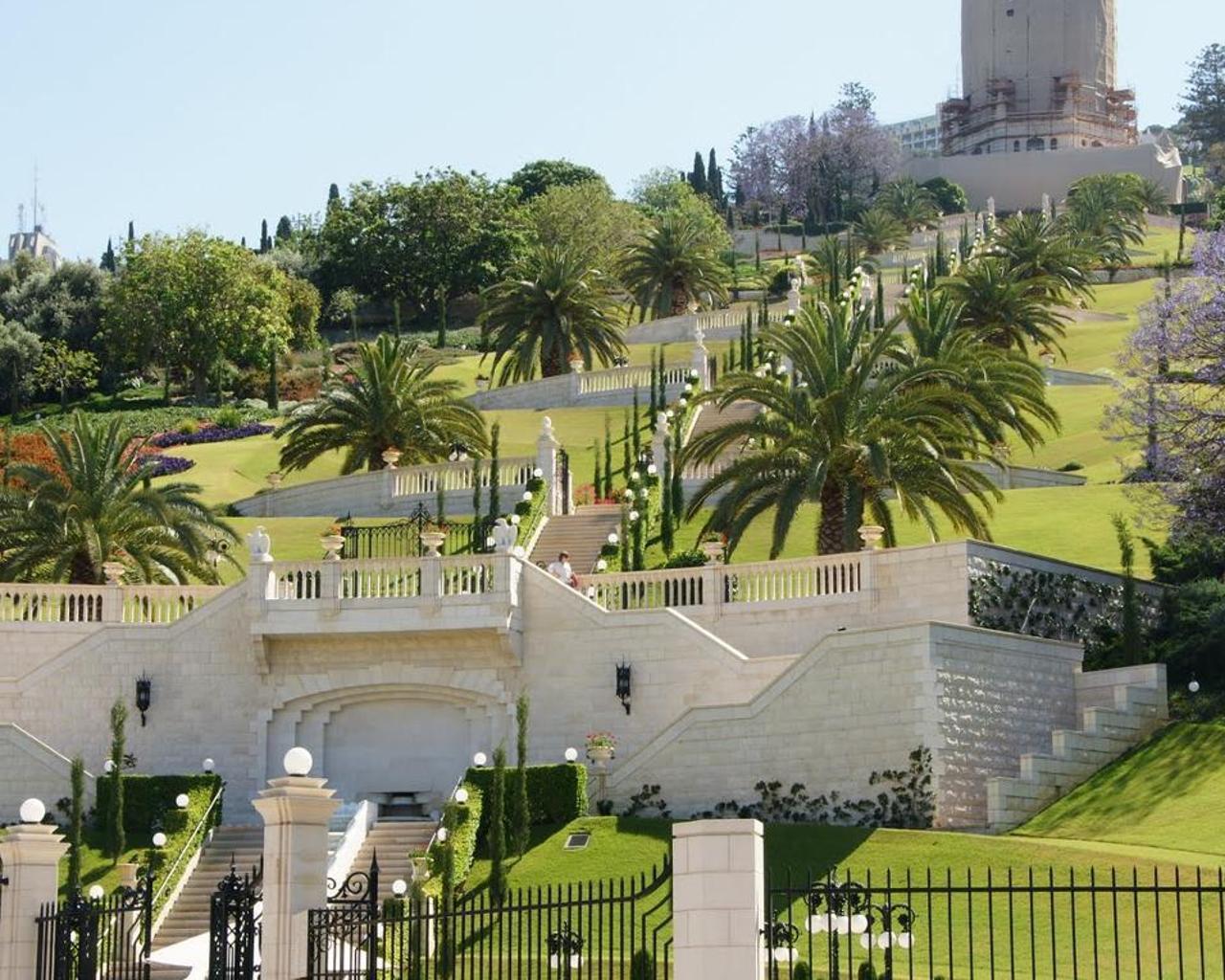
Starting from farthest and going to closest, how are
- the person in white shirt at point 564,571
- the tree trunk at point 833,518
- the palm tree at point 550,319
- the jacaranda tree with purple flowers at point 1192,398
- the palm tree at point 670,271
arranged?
the palm tree at point 670,271 < the palm tree at point 550,319 < the tree trunk at point 833,518 < the person in white shirt at point 564,571 < the jacaranda tree with purple flowers at point 1192,398

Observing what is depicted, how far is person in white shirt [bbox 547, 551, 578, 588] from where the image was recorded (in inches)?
1813

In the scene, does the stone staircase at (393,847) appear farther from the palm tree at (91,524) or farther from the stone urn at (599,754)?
the palm tree at (91,524)

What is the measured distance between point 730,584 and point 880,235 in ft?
279

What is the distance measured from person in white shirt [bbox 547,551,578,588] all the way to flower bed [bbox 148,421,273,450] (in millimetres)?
32619

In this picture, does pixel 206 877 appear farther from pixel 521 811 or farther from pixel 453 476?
pixel 453 476

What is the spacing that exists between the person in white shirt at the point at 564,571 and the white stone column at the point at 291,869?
818 inches

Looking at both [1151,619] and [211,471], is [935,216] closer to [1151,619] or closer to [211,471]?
[211,471]

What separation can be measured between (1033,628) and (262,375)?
6169 centimetres

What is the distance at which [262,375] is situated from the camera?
101m

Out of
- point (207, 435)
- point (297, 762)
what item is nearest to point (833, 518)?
point (297, 762)

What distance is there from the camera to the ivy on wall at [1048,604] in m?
42.5

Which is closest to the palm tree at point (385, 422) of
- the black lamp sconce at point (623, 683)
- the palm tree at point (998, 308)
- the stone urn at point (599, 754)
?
the palm tree at point (998, 308)

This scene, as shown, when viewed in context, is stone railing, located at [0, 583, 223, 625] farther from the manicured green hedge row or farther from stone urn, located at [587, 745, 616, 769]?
stone urn, located at [587, 745, 616, 769]

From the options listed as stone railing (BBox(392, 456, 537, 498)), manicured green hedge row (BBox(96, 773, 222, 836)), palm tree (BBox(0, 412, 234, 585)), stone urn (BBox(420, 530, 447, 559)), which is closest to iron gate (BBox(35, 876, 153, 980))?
manicured green hedge row (BBox(96, 773, 222, 836))
